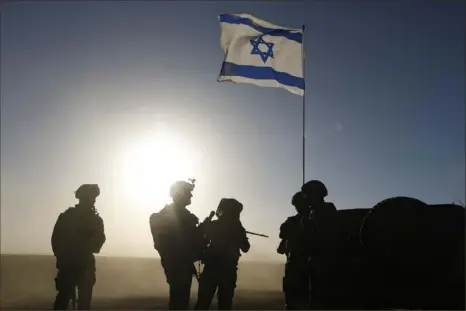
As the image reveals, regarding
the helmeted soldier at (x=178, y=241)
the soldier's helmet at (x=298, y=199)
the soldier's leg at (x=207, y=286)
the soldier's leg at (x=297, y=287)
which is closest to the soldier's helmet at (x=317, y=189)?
the soldier's helmet at (x=298, y=199)

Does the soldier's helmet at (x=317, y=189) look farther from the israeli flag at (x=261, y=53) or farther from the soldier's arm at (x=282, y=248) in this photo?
the israeli flag at (x=261, y=53)

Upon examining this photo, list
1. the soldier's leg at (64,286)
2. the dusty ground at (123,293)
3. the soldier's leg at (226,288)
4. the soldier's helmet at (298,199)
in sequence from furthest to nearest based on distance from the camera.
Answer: the dusty ground at (123,293)
the soldier's helmet at (298,199)
the soldier's leg at (226,288)
the soldier's leg at (64,286)

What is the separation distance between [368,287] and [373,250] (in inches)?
25.0

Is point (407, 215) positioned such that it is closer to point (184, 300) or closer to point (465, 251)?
point (465, 251)

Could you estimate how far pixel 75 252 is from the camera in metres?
7.89

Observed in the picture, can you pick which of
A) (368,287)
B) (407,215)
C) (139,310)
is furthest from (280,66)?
(139,310)

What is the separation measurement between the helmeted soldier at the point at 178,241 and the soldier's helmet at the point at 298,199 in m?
1.78

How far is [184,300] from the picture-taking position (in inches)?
317

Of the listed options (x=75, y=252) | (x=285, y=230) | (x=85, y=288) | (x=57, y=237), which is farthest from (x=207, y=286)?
(x=57, y=237)

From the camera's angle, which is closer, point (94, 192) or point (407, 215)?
point (94, 192)

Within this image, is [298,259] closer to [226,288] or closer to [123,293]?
[226,288]

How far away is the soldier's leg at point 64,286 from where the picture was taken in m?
7.81

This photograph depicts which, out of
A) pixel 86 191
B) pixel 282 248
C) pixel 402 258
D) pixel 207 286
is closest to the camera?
pixel 86 191

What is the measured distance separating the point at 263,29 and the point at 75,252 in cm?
732
